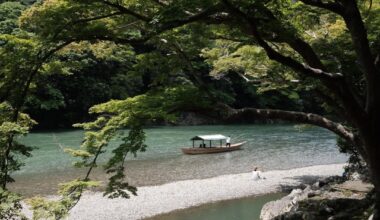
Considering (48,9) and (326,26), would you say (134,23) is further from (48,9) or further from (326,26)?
(326,26)

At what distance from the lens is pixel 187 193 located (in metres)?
18.9

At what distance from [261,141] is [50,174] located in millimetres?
19808

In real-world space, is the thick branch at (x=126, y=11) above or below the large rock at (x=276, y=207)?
above

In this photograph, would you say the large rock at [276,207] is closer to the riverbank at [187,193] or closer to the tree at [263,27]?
the riverbank at [187,193]

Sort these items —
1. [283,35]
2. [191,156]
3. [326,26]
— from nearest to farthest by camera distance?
[283,35]
[326,26]
[191,156]

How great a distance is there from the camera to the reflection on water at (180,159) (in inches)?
875

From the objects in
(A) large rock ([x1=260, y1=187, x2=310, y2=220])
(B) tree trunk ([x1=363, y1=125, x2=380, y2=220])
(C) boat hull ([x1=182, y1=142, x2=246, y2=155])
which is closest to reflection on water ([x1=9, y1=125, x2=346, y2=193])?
(C) boat hull ([x1=182, y1=142, x2=246, y2=155])

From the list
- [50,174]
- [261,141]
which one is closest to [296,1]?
[50,174]

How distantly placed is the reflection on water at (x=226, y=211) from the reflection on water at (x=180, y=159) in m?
4.61

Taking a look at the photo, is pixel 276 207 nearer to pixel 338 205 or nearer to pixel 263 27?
pixel 338 205

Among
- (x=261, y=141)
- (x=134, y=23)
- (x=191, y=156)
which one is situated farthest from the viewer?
(x=261, y=141)

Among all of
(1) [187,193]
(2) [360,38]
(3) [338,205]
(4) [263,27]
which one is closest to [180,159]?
(1) [187,193]

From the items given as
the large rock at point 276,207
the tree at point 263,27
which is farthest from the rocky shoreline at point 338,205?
the tree at point 263,27

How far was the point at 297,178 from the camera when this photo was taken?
72.6 ft
